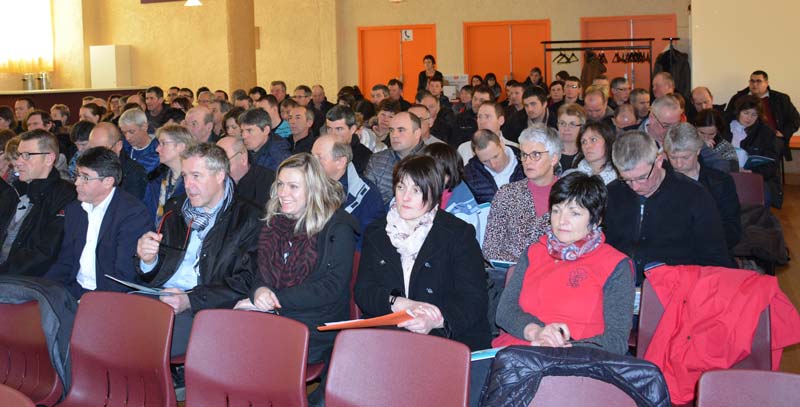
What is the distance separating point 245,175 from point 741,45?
821cm

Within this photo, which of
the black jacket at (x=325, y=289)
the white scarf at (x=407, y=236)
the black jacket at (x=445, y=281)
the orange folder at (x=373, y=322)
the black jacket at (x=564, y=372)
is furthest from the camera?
the black jacket at (x=325, y=289)

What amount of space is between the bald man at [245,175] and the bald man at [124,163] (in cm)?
99

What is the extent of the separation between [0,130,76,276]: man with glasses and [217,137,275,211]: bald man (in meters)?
0.97

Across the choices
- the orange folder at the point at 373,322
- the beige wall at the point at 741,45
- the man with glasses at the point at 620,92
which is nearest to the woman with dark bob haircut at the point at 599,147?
the orange folder at the point at 373,322

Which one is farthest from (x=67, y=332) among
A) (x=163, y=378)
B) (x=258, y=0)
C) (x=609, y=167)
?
(x=258, y=0)

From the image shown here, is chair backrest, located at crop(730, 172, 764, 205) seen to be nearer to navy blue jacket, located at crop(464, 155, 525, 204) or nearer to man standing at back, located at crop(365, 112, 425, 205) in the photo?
navy blue jacket, located at crop(464, 155, 525, 204)

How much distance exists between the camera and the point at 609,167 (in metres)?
5.00

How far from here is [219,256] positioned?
397 centimetres

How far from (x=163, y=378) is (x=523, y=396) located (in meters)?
1.36

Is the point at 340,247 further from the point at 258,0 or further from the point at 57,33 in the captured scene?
the point at 57,33

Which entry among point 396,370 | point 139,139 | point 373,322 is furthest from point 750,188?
point 139,139

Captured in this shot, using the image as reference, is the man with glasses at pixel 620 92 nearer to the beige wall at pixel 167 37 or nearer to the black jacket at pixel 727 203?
the black jacket at pixel 727 203

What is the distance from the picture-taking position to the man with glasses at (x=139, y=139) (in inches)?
266

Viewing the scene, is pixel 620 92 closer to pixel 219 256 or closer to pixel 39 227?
pixel 219 256
